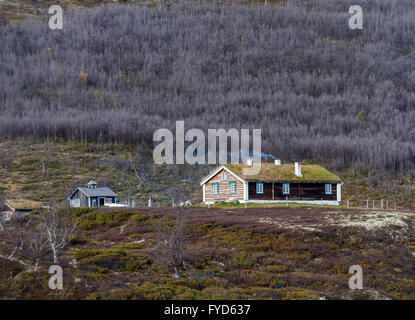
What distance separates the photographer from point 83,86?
186m

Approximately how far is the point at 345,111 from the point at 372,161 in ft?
174

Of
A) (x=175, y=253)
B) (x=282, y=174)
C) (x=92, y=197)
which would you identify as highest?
(x=282, y=174)

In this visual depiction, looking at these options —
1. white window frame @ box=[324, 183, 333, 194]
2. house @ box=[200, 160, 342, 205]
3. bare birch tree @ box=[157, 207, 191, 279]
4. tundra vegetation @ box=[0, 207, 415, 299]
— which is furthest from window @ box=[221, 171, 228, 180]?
bare birch tree @ box=[157, 207, 191, 279]

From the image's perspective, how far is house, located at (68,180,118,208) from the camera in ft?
232

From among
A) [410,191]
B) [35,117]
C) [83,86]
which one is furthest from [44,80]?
[410,191]

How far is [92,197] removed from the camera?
7062 centimetres

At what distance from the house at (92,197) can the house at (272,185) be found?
546 inches

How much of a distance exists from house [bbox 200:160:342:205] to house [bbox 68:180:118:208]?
13877 millimetres

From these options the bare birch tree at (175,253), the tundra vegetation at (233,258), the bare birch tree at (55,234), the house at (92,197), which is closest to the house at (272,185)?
the tundra vegetation at (233,258)

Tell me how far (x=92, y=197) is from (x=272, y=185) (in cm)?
2218

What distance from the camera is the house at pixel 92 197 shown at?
232 feet

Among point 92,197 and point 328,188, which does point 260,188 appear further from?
point 92,197

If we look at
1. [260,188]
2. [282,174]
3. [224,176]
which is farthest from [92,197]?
[282,174]

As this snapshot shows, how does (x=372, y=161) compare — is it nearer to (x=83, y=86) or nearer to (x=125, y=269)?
(x=83, y=86)
